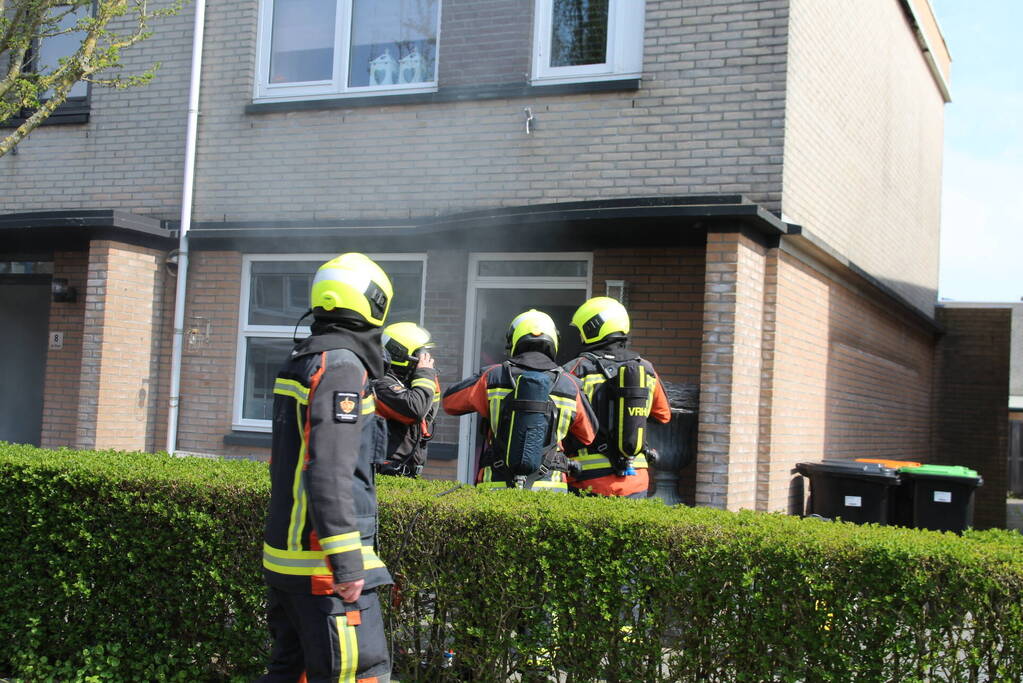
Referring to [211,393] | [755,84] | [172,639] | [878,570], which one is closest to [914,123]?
[755,84]

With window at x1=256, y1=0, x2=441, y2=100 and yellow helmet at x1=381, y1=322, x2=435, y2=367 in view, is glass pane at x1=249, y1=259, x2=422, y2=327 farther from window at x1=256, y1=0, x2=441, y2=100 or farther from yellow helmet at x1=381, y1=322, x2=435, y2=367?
yellow helmet at x1=381, y1=322, x2=435, y2=367

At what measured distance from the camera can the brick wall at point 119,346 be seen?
348 inches

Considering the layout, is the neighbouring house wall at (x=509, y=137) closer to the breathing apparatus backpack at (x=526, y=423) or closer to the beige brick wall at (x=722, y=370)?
the beige brick wall at (x=722, y=370)

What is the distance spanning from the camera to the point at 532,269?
27.2ft

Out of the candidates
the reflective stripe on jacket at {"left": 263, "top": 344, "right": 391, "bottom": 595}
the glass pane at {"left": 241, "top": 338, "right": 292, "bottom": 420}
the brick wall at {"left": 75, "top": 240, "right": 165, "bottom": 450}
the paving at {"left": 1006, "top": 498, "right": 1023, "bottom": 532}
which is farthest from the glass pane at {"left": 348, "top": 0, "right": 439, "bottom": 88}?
the paving at {"left": 1006, "top": 498, "right": 1023, "bottom": 532}

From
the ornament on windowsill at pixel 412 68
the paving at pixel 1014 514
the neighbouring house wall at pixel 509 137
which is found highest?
the ornament on windowsill at pixel 412 68

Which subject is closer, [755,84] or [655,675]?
[655,675]

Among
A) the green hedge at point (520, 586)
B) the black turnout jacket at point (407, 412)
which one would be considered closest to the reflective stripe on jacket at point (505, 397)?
the black turnout jacket at point (407, 412)

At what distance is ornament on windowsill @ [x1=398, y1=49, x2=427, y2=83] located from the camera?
9.00m

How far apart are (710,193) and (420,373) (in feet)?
9.85

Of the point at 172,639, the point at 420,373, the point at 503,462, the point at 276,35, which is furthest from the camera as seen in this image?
the point at 276,35

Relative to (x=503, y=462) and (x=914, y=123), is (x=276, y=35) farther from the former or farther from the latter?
(x=914, y=123)

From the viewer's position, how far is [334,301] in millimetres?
3750

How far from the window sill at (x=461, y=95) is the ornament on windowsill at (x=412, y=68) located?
1.20 feet
